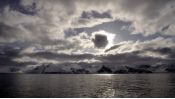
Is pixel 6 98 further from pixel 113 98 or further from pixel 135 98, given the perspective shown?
pixel 135 98

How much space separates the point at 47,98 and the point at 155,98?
37698 millimetres

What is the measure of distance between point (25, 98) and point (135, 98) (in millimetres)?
38107

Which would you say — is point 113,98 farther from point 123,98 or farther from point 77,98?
point 77,98

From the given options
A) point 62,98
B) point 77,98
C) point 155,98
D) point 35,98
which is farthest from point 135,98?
point 35,98

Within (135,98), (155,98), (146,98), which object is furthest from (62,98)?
(155,98)

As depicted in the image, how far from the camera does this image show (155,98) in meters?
38.5

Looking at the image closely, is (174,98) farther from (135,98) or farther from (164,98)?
(135,98)

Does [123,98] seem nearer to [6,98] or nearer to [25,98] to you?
[25,98]

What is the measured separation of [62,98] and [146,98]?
1152 inches

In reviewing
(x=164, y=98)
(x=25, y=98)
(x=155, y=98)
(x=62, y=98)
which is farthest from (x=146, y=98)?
(x=25, y=98)

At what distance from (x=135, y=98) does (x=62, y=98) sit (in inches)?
1001

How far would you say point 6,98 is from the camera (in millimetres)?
38219

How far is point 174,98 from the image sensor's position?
38219 millimetres

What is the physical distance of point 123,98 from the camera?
3822 centimetres
